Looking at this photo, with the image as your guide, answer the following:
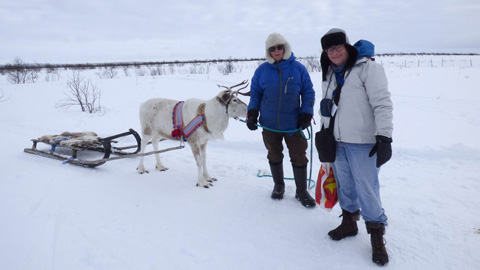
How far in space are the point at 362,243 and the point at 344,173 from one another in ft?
2.60

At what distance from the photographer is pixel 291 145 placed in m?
3.72

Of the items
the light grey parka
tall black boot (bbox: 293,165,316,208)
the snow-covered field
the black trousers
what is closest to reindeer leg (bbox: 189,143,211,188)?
the snow-covered field

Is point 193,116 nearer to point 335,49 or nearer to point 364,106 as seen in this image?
point 335,49

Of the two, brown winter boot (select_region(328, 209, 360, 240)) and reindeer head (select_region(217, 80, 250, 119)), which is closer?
brown winter boot (select_region(328, 209, 360, 240))

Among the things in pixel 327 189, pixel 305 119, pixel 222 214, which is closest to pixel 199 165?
pixel 222 214

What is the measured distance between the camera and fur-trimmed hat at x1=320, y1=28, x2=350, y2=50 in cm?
249

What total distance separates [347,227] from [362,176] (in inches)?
28.6

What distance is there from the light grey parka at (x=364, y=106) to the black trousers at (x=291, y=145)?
95cm

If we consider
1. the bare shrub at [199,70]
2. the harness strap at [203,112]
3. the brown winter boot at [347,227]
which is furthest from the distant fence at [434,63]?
the brown winter boot at [347,227]

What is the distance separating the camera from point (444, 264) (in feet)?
8.52

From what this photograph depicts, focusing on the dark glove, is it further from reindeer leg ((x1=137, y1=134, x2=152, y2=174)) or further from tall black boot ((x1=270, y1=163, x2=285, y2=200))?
reindeer leg ((x1=137, y1=134, x2=152, y2=174))

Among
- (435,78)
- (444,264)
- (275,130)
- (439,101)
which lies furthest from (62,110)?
(435,78)

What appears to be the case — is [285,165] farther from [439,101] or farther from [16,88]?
[16,88]

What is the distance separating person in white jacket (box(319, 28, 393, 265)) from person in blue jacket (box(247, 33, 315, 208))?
0.57 metres
